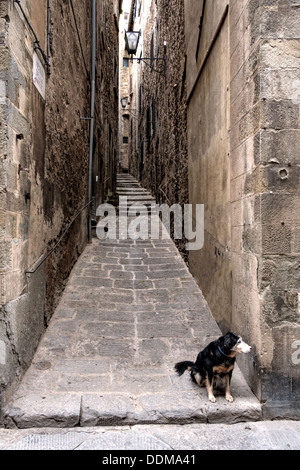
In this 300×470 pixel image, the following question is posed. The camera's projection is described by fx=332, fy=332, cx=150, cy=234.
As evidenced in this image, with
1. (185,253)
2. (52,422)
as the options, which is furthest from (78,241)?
(52,422)

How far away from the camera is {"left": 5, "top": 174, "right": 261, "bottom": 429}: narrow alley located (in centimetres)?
257

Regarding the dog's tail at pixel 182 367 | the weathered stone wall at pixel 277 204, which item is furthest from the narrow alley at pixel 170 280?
the dog's tail at pixel 182 367

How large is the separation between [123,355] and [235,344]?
4.50ft

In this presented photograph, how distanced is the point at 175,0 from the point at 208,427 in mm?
8532

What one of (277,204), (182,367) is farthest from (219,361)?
(277,204)

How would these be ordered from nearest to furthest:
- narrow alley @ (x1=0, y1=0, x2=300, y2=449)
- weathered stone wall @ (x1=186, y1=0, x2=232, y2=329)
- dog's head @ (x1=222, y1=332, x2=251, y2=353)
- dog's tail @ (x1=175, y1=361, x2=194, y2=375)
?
dog's head @ (x1=222, y1=332, x2=251, y2=353) < narrow alley @ (x1=0, y1=0, x2=300, y2=449) < dog's tail @ (x1=175, y1=361, x2=194, y2=375) < weathered stone wall @ (x1=186, y1=0, x2=232, y2=329)

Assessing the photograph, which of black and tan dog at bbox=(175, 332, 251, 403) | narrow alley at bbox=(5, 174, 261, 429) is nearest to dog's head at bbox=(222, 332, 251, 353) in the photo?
black and tan dog at bbox=(175, 332, 251, 403)

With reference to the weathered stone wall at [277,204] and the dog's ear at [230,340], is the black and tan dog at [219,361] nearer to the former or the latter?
the dog's ear at [230,340]

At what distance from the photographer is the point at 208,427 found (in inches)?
99.3

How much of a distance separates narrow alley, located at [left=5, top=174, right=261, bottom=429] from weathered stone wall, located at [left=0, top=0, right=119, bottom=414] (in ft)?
0.79

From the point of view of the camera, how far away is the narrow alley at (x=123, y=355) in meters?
2.57

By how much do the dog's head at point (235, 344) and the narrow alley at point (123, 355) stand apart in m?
0.49

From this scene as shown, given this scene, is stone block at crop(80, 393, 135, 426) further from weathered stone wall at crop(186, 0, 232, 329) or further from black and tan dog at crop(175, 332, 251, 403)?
weathered stone wall at crop(186, 0, 232, 329)

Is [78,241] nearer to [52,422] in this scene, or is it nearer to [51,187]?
[51,187]
